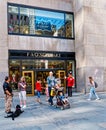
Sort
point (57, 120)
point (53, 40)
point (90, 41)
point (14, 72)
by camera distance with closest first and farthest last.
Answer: point (57, 120) → point (14, 72) → point (90, 41) → point (53, 40)

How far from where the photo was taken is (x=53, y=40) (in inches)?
953

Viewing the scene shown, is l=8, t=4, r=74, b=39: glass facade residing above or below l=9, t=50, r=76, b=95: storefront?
above

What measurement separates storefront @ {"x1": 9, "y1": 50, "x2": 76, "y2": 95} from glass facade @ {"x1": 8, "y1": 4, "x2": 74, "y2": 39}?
5.92 ft

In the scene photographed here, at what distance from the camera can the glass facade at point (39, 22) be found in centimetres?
2275

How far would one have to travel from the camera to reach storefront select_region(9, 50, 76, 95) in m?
22.5

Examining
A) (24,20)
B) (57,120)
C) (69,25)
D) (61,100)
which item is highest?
(24,20)

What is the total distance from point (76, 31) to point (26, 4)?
540 cm

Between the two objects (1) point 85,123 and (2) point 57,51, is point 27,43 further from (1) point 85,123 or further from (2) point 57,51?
(1) point 85,123

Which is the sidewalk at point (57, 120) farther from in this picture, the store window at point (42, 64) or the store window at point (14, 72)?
the store window at point (42, 64)

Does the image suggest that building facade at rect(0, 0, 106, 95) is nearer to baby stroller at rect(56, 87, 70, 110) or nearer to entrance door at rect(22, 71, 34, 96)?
entrance door at rect(22, 71, 34, 96)

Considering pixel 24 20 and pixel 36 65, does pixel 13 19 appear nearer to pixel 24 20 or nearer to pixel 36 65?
pixel 24 20

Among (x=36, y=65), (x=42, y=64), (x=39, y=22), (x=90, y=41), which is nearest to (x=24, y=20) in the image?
(x=39, y=22)

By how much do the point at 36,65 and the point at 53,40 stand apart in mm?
2861

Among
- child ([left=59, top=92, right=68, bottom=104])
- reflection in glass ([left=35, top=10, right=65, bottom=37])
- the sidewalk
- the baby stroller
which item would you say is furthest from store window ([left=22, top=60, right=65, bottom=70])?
the sidewalk
